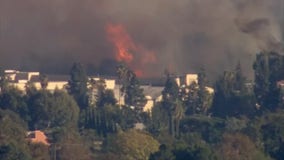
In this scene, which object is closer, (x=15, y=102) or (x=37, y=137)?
(x=37, y=137)

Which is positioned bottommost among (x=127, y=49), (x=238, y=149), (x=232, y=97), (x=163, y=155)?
(x=163, y=155)

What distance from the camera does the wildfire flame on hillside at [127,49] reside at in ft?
394

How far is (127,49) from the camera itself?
120250 millimetres

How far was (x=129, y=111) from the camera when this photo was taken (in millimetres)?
104938

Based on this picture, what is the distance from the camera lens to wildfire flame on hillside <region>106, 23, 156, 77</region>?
120m

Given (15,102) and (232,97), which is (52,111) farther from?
(232,97)

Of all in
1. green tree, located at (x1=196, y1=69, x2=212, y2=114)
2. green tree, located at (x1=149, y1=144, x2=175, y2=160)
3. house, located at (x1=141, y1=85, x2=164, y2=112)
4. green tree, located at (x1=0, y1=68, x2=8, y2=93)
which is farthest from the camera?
house, located at (x1=141, y1=85, x2=164, y2=112)

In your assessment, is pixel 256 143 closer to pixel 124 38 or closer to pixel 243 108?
pixel 243 108

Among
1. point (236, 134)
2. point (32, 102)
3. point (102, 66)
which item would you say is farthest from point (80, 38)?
point (236, 134)

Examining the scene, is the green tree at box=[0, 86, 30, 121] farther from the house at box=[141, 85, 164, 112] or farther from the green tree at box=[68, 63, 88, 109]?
the house at box=[141, 85, 164, 112]

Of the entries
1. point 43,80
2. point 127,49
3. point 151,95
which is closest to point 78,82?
point 43,80

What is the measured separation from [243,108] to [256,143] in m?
27.9

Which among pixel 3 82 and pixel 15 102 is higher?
pixel 3 82

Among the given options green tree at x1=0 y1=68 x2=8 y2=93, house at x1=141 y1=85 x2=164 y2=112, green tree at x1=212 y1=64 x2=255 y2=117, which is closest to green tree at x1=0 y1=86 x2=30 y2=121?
green tree at x1=0 y1=68 x2=8 y2=93
